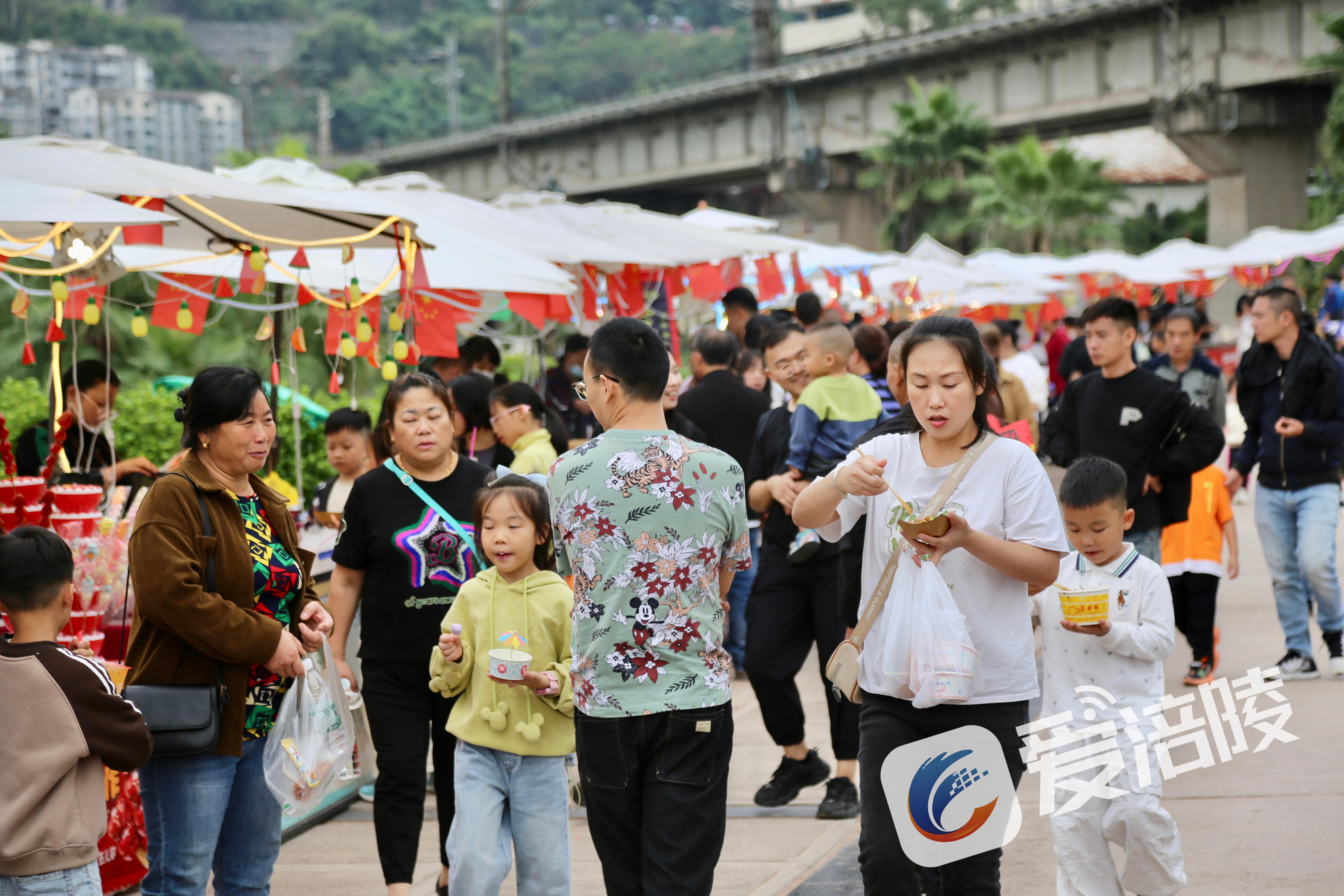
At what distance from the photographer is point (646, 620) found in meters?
3.30

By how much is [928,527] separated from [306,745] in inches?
75.0

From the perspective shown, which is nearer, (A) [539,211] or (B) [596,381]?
(B) [596,381]

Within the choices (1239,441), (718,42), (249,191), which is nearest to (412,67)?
(718,42)

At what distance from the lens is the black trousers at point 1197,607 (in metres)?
7.30

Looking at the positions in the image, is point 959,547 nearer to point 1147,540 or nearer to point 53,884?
point 53,884

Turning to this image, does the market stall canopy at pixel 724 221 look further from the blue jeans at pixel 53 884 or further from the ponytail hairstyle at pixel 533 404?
the blue jeans at pixel 53 884

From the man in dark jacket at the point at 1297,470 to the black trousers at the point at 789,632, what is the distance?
2819 millimetres

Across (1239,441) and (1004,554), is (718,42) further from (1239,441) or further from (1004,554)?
(1004,554)

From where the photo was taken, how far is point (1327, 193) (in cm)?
3250

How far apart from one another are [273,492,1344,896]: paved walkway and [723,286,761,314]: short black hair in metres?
4.60

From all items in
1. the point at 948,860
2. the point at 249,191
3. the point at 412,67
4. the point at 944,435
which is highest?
the point at 412,67

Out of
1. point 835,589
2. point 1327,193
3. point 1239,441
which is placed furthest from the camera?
point 1327,193

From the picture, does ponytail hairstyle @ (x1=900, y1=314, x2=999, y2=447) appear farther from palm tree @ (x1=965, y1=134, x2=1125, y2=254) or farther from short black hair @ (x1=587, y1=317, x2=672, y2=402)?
palm tree @ (x1=965, y1=134, x2=1125, y2=254)

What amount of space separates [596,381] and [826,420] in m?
2.48
